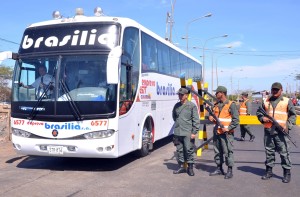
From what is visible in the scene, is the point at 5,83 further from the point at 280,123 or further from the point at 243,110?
the point at 280,123

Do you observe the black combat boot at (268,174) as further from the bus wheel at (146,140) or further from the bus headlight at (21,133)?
the bus headlight at (21,133)

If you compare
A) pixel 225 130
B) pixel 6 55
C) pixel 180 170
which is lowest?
pixel 180 170

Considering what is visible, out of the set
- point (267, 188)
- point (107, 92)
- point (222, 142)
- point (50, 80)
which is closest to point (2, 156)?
point (50, 80)

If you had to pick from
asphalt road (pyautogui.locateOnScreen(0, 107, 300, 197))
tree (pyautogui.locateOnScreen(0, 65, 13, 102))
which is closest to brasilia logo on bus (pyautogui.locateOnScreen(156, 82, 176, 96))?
asphalt road (pyautogui.locateOnScreen(0, 107, 300, 197))

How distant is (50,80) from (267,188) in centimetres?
489

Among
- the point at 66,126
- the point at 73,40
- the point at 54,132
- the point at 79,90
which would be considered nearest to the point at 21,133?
the point at 54,132

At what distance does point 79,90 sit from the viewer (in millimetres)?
8055

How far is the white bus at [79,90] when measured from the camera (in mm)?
7926

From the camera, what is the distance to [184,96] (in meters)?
7.93

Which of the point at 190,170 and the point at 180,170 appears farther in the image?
the point at 180,170

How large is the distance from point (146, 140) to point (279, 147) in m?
3.95

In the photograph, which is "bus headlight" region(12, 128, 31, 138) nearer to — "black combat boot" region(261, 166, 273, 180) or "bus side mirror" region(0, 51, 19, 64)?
"bus side mirror" region(0, 51, 19, 64)

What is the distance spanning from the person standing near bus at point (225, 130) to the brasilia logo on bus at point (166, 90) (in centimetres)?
383

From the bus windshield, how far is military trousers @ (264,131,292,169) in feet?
10.5
